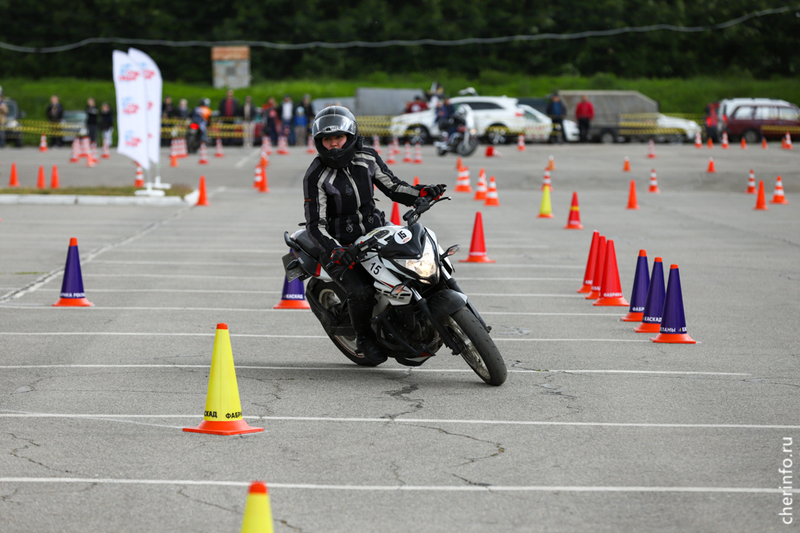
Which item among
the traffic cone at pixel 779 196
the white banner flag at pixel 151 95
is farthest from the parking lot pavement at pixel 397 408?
the traffic cone at pixel 779 196

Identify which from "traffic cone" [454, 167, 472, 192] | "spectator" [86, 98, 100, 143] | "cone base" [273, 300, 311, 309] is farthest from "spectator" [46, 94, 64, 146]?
"cone base" [273, 300, 311, 309]

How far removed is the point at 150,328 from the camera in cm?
A: 980

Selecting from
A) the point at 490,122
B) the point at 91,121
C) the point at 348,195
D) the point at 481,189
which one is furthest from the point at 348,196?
the point at 490,122

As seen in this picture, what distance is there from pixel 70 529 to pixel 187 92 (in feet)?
190

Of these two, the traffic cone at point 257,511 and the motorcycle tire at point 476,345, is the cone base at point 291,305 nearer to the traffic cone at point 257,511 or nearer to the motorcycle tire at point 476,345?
the motorcycle tire at point 476,345

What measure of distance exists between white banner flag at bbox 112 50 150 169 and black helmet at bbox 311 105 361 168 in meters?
14.8

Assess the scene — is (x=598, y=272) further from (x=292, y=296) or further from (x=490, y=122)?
(x=490, y=122)

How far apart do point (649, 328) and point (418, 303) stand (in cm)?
320

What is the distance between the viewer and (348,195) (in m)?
7.83

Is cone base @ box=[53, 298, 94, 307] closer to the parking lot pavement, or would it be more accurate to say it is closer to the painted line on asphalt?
the parking lot pavement

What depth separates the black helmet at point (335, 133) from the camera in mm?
7691

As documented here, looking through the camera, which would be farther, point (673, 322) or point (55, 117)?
point (55, 117)

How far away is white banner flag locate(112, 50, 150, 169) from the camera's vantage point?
21875mm

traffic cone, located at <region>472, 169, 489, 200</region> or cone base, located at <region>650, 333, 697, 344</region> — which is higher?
traffic cone, located at <region>472, 169, 489, 200</region>
